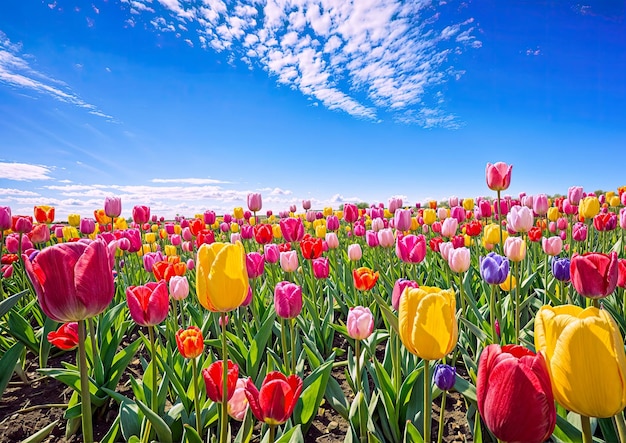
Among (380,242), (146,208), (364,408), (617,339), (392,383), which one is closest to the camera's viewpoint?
(617,339)

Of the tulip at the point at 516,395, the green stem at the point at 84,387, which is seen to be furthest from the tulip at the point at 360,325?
the green stem at the point at 84,387

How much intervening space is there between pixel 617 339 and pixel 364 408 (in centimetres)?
145

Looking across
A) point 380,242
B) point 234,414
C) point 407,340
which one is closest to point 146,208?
point 380,242

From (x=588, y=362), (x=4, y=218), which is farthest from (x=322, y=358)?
(x=4, y=218)

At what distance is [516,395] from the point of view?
974mm

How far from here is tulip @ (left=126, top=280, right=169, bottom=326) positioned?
197 cm

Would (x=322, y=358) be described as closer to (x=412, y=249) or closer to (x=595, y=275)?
(x=412, y=249)

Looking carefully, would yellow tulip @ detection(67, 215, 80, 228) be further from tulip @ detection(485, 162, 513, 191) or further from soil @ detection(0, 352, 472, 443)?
tulip @ detection(485, 162, 513, 191)

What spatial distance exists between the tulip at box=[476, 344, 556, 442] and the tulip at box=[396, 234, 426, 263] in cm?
238

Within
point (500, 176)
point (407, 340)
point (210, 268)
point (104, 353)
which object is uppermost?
point (500, 176)

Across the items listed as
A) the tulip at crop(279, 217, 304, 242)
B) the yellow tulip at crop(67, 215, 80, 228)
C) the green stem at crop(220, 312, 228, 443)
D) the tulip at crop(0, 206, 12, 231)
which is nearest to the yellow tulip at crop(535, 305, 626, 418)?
the green stem at crop(220, 312, 228, 443)

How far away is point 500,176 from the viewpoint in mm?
3809

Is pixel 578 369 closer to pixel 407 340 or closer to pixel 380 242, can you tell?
pixel 407 340

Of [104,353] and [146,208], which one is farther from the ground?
[146,208]
